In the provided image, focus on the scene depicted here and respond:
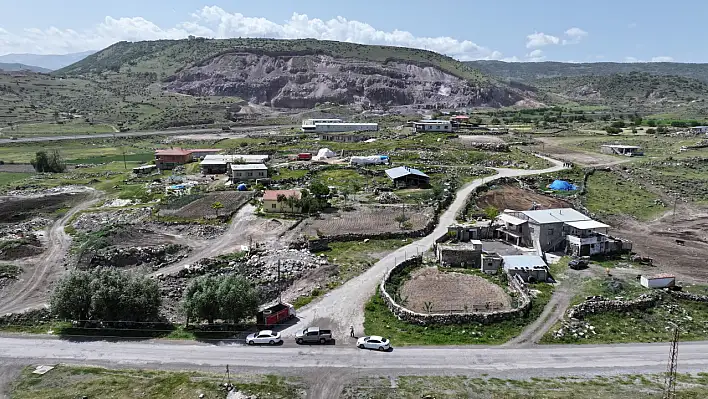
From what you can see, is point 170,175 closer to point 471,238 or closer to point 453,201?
point 453,201

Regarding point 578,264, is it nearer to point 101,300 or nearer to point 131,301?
point 131,301

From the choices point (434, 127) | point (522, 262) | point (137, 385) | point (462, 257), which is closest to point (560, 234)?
point (522, 262)

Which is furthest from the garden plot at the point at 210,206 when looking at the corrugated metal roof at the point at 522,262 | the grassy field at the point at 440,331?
the corrugated metal roof at the point at 522,262

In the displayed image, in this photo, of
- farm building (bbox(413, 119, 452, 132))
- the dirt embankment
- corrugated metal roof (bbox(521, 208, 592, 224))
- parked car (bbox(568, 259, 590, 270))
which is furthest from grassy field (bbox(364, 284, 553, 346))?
farm building (bbox(413, 119, 452, 132))

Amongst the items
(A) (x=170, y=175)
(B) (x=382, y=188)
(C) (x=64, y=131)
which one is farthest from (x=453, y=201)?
(C) (x=64, y=131)

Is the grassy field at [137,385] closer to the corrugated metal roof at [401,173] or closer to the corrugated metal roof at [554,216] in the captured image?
the corrugated metal roof at [554,216]

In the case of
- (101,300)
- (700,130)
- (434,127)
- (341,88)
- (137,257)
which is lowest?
(137,257)

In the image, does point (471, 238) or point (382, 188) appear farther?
point (382, 188)
